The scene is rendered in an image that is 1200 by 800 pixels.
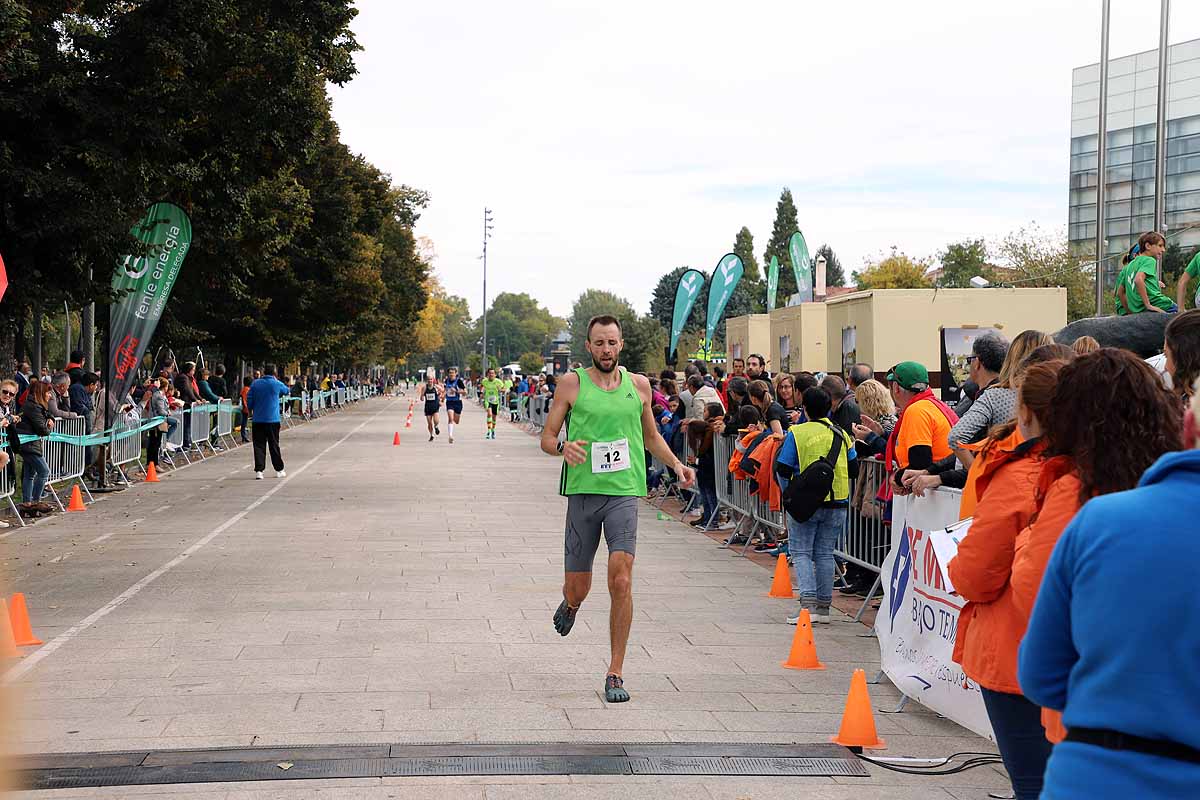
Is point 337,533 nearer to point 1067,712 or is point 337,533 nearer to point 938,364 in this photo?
point 1067,712

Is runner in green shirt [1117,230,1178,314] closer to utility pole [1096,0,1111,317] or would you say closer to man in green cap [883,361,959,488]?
man in green cap [883,361,959,488]

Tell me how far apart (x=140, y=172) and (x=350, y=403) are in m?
67.4

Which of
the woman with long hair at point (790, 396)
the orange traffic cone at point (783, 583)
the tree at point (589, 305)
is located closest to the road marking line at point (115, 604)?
the orange traffic cone at point (783, 583)

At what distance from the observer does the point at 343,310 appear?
42312mm

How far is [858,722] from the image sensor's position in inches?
244

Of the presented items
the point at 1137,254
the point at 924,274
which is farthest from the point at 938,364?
the point at 924,274

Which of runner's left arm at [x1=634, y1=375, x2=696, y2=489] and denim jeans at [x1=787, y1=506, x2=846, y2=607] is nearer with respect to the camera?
runner's left arm at [x1=634, y1=375, x2=696, y2=489]

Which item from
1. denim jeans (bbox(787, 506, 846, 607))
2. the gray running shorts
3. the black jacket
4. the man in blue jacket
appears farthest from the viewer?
the man in blue jacket

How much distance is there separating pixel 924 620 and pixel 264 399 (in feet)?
57.5

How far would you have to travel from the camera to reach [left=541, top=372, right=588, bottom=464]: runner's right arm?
274 inches

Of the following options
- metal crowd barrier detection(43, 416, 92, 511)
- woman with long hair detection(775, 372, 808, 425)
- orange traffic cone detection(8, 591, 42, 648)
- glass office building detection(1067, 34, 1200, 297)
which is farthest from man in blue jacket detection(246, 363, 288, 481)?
glass office building detection(1067, 34, 1200, 297)

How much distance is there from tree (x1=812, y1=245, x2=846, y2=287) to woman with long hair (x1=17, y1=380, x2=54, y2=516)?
140m

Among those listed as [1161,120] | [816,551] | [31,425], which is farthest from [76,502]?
[1161,120]

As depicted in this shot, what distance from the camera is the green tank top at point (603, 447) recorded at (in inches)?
278
